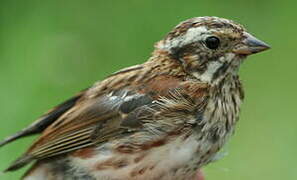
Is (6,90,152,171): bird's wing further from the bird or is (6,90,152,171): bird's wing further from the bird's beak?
the bird's beak

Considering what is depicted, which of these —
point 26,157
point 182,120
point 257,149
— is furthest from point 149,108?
point 257,149

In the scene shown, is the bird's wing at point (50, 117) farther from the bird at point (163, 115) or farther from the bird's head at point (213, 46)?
the bird's head at point (213, 46)

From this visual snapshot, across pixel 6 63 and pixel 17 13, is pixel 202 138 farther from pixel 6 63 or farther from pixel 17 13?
pixel 17 13

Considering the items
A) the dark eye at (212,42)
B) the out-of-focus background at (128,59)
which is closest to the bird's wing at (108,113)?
the dark eye at (212,42)

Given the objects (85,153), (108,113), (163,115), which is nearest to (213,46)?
(163,115)

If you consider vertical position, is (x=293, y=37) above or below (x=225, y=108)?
below

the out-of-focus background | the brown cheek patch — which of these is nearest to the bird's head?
the brown cheek patch

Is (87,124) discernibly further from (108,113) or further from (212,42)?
(212,42)

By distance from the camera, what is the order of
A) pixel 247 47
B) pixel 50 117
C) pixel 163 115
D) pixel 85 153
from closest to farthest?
pixel 247 47 → pixel 163 115 → pixel 85 153 → pixel 50 117
